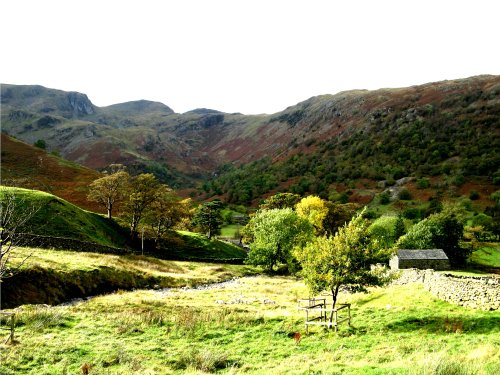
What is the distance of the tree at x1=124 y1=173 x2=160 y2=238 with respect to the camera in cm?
7581

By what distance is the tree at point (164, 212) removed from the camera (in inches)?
3063

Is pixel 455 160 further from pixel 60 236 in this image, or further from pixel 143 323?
pixel 143 323

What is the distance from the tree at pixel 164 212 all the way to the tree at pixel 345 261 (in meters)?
52.5

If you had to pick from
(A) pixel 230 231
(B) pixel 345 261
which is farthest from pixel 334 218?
(B) pixel 345 261

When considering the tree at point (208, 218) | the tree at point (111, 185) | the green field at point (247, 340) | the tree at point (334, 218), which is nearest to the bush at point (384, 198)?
the tree at point (334, 218)

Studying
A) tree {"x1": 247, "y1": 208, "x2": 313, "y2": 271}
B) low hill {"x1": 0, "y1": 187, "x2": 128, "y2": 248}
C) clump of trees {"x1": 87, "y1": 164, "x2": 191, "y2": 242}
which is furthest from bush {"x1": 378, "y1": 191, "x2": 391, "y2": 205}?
low hill {"x1": 0, "y1": 187, "x2": 128, "y2": 248}

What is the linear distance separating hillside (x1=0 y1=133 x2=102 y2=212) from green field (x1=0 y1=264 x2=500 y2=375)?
70.0 m

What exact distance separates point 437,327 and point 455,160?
446ft

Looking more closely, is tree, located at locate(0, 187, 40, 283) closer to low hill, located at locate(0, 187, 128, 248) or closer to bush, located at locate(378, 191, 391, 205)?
low hill, located at locate(0, 187, 128, 248)

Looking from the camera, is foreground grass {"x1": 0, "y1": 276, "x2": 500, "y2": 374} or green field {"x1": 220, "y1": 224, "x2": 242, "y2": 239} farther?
green field {"x1": 220, "y1": 224, "x2": 242, "y2": 239}

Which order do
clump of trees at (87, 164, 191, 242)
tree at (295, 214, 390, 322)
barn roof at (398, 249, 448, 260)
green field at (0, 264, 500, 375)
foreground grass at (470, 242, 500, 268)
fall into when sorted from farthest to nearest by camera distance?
clump of trees at (87, 164, 191, 242) → foreground grass at (470, 242, 500, 268) → barn roof at (398, 249, 448, 260) → tree at (295, 214, 390, 322) → green field at (0, 264, 500, 375)

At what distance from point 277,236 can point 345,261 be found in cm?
4380

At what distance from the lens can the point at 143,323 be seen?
88.3ft

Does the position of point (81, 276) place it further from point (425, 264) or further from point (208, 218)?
point (208, 218)
